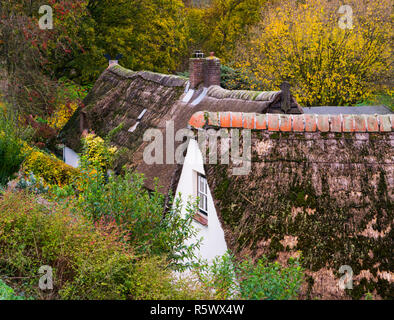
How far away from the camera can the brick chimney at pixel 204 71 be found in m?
13.6

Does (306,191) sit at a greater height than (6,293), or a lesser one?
greater

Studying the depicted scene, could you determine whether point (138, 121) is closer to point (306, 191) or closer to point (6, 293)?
point (306, 191)

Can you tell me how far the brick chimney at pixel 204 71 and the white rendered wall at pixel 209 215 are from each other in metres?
5.03

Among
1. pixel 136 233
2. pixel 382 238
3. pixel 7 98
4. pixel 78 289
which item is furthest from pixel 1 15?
pixel 382 238

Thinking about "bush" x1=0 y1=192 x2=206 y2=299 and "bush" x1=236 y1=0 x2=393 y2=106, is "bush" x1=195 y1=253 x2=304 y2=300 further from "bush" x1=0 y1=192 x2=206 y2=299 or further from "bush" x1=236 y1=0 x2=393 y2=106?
"bush" x1=236 y1=0 x2=393 y2=106

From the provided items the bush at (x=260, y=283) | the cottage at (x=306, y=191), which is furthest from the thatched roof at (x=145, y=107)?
the bush at (x=260, y=283)

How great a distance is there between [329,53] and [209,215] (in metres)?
16.1

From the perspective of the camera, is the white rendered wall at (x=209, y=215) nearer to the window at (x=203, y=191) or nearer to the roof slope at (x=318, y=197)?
the window at (x=203, y=191)

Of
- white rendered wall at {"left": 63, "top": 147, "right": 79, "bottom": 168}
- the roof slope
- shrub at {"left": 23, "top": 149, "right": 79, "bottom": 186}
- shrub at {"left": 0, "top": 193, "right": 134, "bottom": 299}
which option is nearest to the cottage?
the roof slope

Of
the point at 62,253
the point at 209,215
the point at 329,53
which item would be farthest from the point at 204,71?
the point at 329,53

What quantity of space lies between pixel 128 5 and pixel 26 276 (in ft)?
80.0

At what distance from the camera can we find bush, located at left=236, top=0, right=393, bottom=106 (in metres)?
21.6

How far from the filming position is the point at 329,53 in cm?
2162

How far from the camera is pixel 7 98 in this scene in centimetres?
1477
